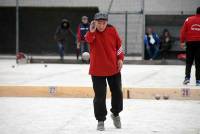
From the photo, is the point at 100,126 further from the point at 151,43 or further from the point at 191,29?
the point at 151,43

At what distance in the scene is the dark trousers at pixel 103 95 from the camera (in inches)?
320

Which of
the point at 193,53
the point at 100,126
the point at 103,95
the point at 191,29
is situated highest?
the point at 191,29

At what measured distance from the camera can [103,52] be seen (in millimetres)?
8094

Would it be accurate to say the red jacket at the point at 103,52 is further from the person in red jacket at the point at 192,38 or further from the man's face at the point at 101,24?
the person in red jacket at the point at 192,38

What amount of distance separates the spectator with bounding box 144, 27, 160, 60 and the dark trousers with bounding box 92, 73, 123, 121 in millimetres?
16264

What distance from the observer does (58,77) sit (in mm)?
15414

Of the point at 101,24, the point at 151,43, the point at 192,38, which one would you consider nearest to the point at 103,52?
the point at 101,24

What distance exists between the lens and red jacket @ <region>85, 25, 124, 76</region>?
8094mm

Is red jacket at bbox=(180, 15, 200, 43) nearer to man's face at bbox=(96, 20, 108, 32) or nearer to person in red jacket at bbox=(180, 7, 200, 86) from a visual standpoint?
person in red jacket at bbox=(180, 7, 200, 86)

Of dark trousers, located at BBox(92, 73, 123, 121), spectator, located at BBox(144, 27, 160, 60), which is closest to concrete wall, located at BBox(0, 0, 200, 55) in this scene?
spectator, located at BBox(144, 27, 160, 60)

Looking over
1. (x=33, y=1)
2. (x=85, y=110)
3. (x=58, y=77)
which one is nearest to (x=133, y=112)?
(x=85, y=110)

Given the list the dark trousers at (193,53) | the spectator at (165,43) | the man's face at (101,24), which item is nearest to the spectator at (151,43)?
the spectator at (165,43)

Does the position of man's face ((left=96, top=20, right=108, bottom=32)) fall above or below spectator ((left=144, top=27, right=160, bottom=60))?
above

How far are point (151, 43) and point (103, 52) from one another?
16542 millimetres
